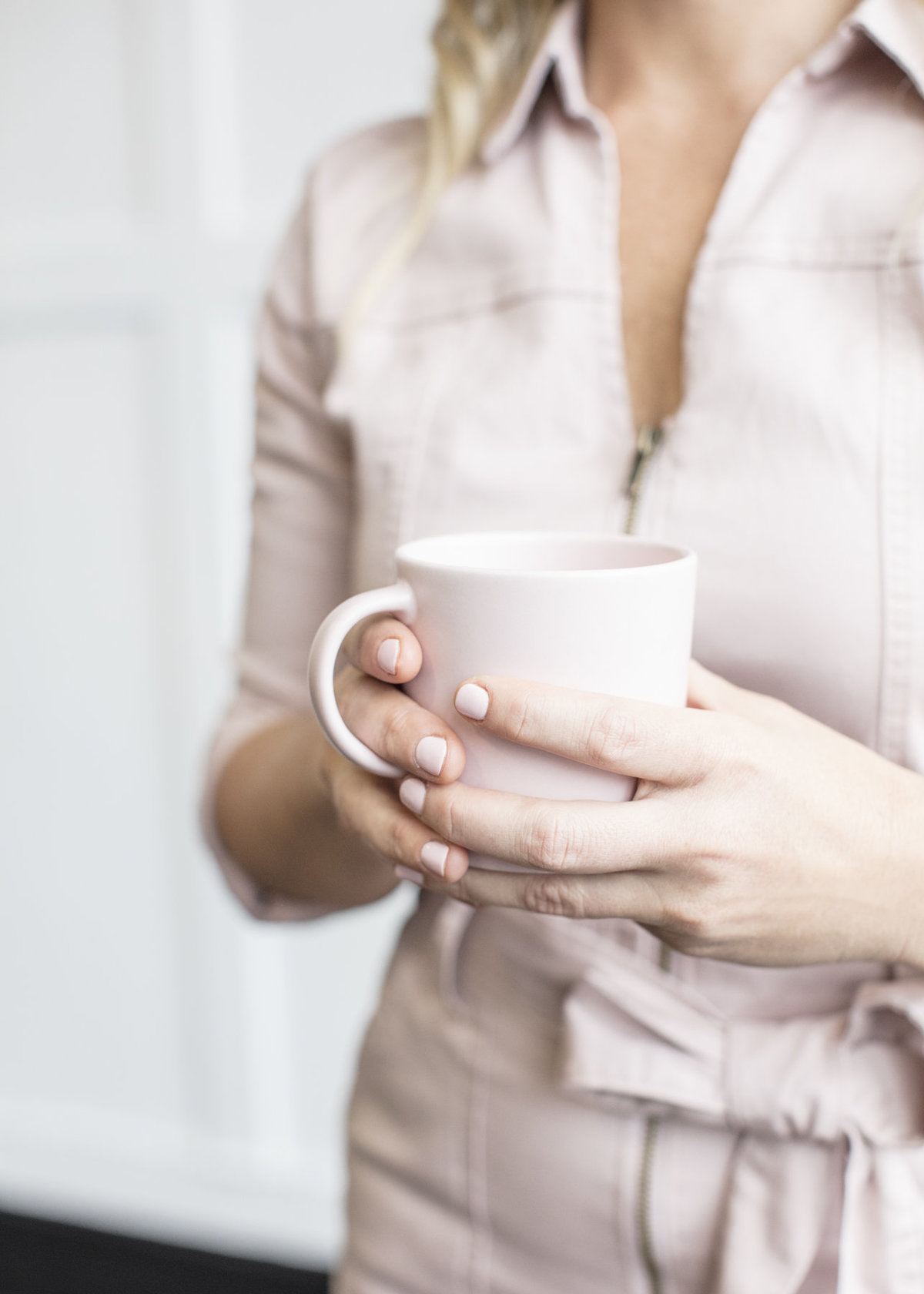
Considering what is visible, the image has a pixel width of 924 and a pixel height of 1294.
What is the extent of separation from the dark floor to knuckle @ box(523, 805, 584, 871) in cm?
163

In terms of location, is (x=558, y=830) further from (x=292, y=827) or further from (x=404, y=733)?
(x=292, y=827)

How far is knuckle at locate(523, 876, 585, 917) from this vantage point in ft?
1.51

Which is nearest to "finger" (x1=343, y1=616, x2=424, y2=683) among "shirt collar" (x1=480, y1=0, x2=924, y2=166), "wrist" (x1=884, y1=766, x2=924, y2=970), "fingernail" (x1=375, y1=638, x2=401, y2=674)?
"fingernail" (x1=375, y1=638, x2=401, y2=674)

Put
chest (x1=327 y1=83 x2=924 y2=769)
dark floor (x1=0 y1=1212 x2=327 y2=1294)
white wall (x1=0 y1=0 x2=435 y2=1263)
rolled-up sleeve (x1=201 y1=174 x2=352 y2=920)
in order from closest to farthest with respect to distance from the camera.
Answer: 1. chest (x1=327 y1=83 x2=924 y2=769)
2. rolled-up sleeve (x1=201 y1=174 x2=352 y2=920)
3. white wall (x1=0 y1=0 x2=435 y2=1263)
4. dark floor (x1=0 y1=1212 x2=327 y2=1294)

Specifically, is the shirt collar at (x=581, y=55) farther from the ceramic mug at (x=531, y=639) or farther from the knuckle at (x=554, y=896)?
the knuckle at (x=554, y=896)

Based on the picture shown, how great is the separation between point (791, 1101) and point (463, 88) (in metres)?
0.69

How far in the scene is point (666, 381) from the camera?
654mm

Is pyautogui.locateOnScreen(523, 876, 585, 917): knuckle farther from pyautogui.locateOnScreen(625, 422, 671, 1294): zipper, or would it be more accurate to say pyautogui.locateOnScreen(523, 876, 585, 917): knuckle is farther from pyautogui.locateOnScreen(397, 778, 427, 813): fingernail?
pyautogui.locateOnScreen(625, 422, 671, 1294): zipper

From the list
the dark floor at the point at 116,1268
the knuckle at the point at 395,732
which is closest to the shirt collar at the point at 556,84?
the knuckle at the point at 395,732

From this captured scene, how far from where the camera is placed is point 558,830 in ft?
1.39

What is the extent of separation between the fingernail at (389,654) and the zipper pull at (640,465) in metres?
0.20

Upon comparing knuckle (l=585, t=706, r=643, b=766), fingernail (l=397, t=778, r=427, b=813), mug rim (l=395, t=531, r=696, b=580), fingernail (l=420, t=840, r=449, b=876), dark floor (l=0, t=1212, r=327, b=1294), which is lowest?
dark floor (l=0, t=1212, r=327, b=1294)

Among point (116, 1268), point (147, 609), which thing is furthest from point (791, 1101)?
point (116, 1268)

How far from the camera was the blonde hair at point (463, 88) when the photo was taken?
29.6 inches
